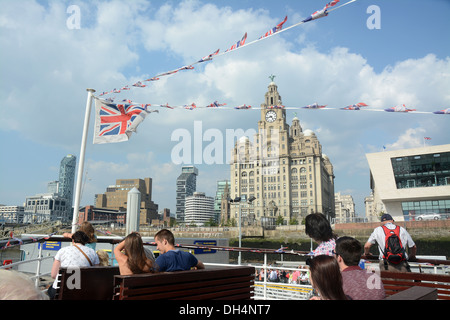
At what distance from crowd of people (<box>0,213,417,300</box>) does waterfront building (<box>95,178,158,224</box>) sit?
153117mm

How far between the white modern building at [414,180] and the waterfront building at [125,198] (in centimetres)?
12124

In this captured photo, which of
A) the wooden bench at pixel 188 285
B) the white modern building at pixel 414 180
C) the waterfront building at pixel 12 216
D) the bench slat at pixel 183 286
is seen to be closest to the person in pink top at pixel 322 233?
the wooden bench at pixel 188 285

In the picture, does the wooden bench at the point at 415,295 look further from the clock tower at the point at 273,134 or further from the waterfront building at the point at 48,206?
the waterfront building at the point at 48,206

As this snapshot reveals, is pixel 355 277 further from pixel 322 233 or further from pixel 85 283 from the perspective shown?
pixel 85 283

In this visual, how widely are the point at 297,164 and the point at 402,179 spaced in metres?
56.7

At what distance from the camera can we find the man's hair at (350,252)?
318 cm

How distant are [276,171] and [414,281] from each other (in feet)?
336

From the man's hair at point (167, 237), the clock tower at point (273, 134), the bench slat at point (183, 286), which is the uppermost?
the clock tower at point (273, 134)

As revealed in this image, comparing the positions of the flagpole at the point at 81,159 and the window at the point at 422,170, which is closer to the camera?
the flagpole at the point at 81,159

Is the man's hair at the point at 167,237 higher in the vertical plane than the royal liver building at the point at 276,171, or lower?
lower

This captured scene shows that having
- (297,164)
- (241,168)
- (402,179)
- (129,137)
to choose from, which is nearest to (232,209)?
(241,168)

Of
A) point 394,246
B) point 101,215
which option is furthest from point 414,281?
point 101,215

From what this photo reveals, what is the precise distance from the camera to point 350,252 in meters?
3.18
